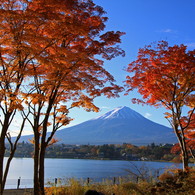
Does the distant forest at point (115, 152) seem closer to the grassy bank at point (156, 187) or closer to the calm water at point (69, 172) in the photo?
the calm water at point (69, 172)

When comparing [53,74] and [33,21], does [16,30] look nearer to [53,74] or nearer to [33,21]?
[33,21]

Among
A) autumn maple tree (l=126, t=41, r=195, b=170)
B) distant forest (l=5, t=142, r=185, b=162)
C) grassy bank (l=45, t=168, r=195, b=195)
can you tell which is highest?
autumn maple tree (l=126, t=41, r=195, b=170)

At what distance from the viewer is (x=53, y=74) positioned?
27.8 feet

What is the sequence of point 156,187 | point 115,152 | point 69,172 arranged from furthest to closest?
point 115,152
point 69,172
point 156,187

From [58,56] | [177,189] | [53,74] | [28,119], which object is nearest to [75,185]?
[28,119]

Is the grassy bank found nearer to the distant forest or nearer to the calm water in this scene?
the calm water

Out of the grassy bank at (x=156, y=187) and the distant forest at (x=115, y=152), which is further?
the distant forest at (x=115, y=152)

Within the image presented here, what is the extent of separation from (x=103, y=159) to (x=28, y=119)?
107 m

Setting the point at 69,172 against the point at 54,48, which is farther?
the point at 69,172

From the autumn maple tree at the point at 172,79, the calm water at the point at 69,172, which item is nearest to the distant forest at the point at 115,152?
the calm water at the point at 69,172

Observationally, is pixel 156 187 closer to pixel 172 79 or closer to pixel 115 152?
pixel 172 79

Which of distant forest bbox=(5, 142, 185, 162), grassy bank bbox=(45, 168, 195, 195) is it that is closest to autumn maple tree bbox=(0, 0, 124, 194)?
grassy bank bbox=(45, 168, 195, 195)

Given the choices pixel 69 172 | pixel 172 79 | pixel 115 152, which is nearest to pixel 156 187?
pixel 172 79

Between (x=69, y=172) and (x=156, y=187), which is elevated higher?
(x=156, y=187)
